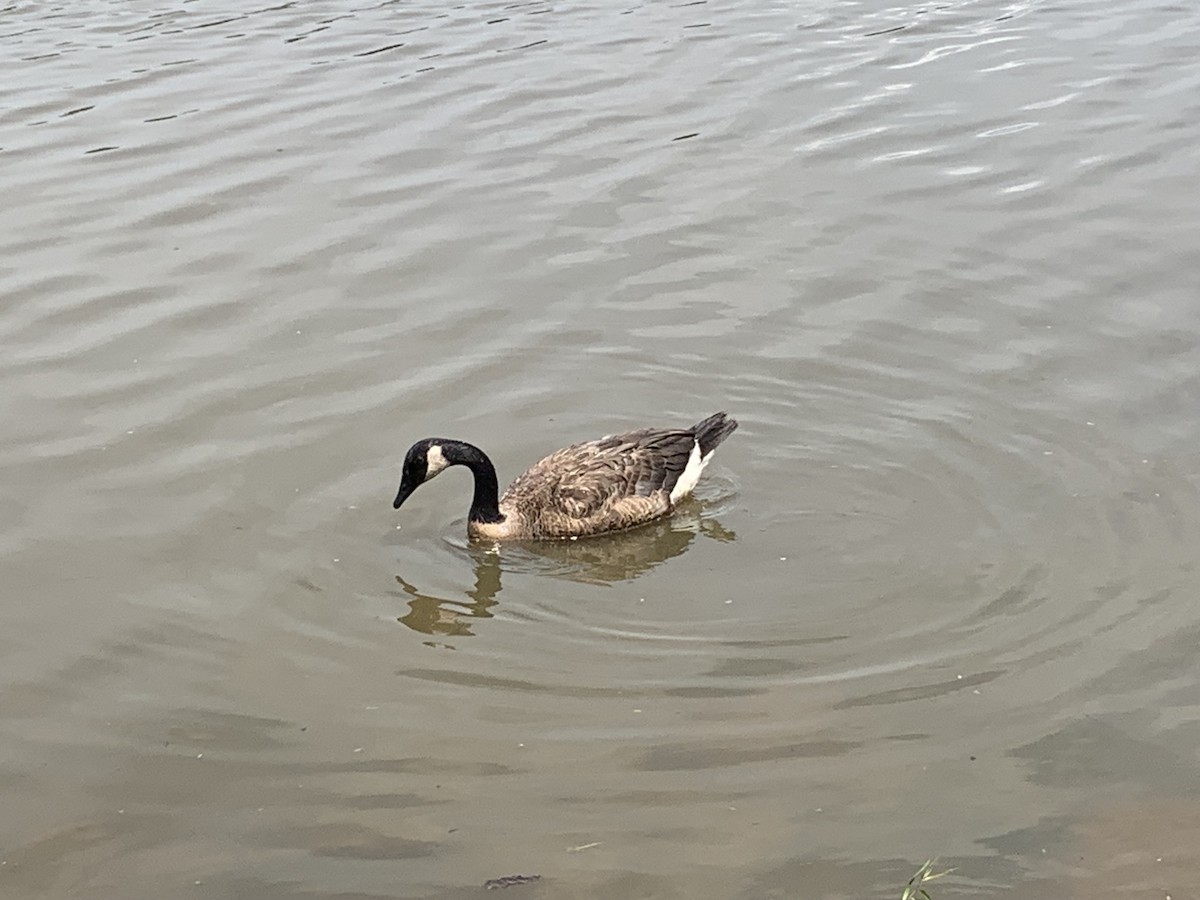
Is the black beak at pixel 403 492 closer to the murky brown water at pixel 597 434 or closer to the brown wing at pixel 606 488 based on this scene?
the murky brown water at pixel 597 434

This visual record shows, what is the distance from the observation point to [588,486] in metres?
9.66

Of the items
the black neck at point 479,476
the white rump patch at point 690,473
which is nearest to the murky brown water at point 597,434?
the white rump patch at point 690,473

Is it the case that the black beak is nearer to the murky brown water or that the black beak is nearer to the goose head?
the goose head

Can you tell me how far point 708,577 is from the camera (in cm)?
891

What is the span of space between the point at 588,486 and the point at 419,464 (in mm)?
1000

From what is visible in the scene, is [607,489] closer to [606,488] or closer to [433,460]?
[606,488]

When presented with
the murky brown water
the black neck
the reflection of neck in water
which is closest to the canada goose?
the black neck

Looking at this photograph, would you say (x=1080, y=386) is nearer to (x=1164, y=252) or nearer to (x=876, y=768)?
(x=1164, y=252)

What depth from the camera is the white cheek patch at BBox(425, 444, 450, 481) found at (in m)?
9.41

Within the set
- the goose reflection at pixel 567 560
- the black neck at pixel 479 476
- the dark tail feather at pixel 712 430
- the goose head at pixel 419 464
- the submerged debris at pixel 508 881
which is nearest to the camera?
the submerged debris at pixel 508 881

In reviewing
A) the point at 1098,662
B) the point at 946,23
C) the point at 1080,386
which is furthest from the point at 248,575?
the point at 946,23

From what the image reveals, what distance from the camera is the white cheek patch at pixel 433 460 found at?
9.41 m

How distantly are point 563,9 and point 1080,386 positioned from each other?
11.0 meters

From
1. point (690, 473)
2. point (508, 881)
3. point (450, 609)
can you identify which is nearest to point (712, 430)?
point (690, 473)
